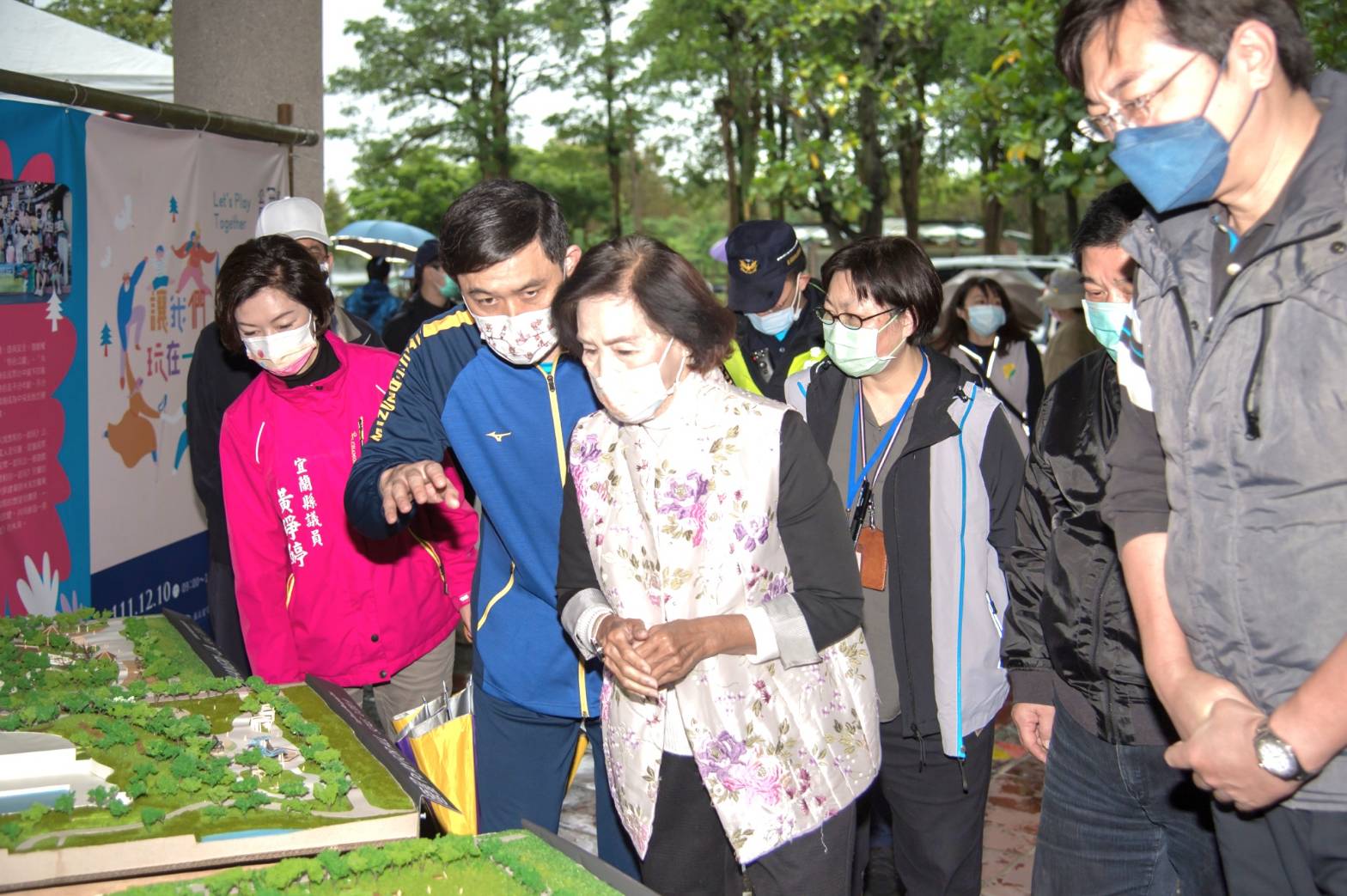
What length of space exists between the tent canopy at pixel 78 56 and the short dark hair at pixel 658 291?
5.30 m

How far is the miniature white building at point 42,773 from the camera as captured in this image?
2256mm

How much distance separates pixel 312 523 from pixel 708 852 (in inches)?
61.3

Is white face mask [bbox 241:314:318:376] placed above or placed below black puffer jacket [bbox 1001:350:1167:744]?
above

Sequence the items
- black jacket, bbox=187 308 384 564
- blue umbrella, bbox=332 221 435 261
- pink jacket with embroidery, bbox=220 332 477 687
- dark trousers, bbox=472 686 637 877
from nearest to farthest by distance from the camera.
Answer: dark trousers, bbox=472 686 637 877, pink jacket with embroidery, bbox=220 332 477 687, black jacket, bbox=187 308 384 564, blue umbrella, bbox=332 221 435 261

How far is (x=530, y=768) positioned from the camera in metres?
3.09

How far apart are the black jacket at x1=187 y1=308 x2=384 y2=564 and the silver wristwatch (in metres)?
3.58

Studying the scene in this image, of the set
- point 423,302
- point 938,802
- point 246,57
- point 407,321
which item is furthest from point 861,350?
point 423,302

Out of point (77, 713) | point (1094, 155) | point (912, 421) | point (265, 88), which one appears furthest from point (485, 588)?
point (1094, 155)

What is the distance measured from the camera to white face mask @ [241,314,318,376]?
12.0 feet

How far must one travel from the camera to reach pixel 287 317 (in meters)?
3.68

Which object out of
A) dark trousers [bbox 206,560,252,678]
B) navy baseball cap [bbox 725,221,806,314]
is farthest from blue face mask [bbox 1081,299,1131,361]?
dark trousers [bbox 206,560,252,678]

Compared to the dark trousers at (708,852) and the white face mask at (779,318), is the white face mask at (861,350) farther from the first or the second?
the white face mask at (779,318)

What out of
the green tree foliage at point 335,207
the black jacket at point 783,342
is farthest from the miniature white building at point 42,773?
the green tree foliage at point 335,207

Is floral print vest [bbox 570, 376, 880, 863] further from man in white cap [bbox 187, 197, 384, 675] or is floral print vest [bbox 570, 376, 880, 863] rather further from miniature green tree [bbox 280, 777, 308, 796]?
man in white cap [bbox 187, 197, 384, 675]
